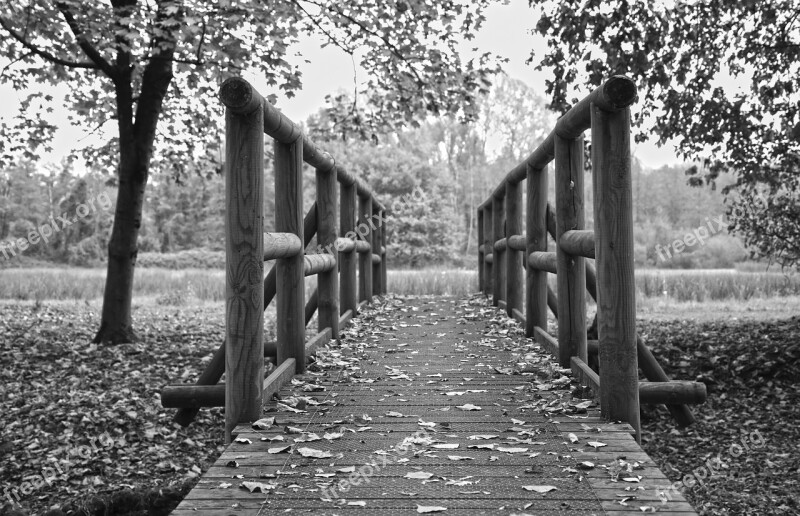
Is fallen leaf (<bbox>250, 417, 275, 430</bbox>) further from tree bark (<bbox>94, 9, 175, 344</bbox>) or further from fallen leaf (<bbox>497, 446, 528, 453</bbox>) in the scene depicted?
tree bark (<bbox>94, 9, 175, 344</bbox>)

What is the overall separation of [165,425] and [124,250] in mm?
3577

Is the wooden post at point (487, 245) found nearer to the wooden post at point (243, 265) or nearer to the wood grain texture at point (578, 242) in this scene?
the wood grain texture at point (578, 242)

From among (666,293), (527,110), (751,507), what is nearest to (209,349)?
(751,507)

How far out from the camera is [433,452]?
2836mm

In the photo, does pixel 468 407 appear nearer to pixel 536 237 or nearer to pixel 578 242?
pixel 578 242

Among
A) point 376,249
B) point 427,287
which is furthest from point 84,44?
point 427,287

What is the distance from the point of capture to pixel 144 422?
6656 millimetres

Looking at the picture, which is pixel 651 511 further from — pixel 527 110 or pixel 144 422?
pixel 527 110

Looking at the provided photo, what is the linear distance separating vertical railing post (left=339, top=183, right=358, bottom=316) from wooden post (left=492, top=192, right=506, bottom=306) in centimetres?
241

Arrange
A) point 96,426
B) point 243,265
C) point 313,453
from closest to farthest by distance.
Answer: point 313,453 < point 243,265 < point 96,426

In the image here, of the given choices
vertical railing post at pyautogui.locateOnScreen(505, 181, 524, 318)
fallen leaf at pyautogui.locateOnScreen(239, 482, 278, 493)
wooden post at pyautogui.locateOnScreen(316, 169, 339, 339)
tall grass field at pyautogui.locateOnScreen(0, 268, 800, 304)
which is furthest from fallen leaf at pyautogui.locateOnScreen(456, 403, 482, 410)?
tall grass field at pyautogui.locateOnScreen(0, 268, 800, 304)

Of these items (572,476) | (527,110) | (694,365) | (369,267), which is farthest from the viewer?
(527,110)

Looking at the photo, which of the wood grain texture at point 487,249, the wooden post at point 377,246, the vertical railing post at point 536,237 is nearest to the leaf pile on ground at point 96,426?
the wooden post at point 377,246

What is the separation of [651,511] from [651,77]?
7.22m
